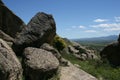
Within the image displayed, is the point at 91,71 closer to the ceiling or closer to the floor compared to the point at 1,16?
closer to the floor

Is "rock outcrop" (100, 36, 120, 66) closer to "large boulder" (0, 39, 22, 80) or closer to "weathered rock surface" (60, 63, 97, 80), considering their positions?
"weathered rock surface" (60, 63, 97, 80)

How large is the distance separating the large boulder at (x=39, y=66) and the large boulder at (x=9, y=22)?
691 inches

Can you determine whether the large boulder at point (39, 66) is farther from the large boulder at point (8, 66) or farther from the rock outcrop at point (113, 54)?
the rock outcrop at point (113, 54)

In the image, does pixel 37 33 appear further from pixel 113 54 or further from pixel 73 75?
pixel 113 54

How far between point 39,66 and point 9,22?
66.5ft

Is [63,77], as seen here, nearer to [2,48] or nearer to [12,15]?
[2,48]

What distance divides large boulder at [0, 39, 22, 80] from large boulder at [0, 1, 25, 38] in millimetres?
21866

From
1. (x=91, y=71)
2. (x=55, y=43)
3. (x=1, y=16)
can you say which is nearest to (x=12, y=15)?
(x=1, y=16)

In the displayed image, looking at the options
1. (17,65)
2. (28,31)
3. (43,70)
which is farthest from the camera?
(28,31)

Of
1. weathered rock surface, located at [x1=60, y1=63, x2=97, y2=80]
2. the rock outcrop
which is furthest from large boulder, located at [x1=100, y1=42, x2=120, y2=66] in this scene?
weathered rock surface, located at [x1=60, y1=63, x2=97, y2=80]

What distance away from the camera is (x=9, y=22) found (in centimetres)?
3641

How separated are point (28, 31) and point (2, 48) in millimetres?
9321

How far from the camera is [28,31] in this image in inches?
912

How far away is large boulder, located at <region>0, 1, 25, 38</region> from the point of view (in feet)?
118
